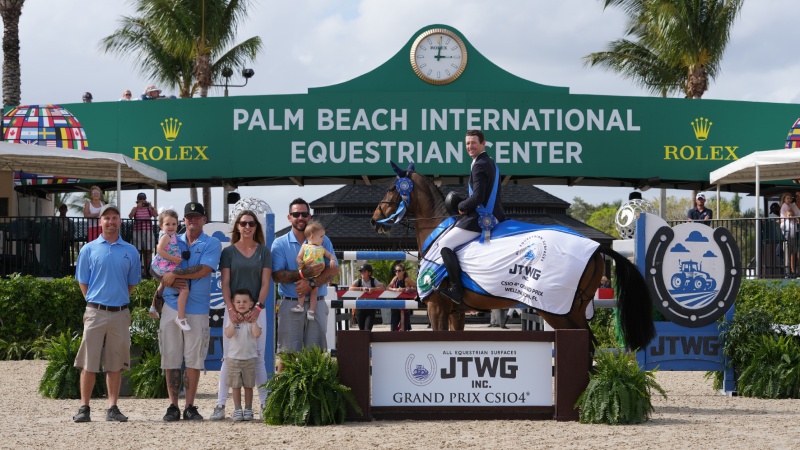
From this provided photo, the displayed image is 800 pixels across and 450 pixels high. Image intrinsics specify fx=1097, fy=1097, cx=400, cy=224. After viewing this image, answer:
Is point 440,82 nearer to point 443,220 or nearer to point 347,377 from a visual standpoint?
point 443,220

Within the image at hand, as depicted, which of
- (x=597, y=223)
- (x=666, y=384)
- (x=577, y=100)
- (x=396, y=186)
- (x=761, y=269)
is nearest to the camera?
(x=396, y=186)

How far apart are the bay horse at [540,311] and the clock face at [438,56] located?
12019 millimetres

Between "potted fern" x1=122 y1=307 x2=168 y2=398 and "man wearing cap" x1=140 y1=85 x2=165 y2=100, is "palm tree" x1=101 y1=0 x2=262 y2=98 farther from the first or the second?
"potted fern" x1=122 y1=307 x2=168 y2=398

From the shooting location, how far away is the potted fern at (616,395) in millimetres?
9250

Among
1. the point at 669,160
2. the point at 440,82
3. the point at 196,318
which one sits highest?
the point at 440,82

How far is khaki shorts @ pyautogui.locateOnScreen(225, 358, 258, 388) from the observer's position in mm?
9531

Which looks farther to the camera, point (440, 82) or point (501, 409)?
point (440, 82)

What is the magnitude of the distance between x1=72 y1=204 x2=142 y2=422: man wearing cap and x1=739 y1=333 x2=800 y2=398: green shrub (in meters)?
6.55

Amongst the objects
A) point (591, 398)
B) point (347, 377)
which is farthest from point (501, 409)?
point (347, 377)

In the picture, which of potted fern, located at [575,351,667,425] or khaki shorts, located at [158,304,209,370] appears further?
khaki shorts, located at [158,304,209,370]

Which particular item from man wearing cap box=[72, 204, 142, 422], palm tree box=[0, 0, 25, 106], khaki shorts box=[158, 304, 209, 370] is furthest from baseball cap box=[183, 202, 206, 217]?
palm tree box=[0, 0, 25, 106]

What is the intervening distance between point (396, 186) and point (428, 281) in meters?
1.31

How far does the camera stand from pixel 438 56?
23203 millimetres

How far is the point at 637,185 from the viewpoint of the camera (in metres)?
24.3
